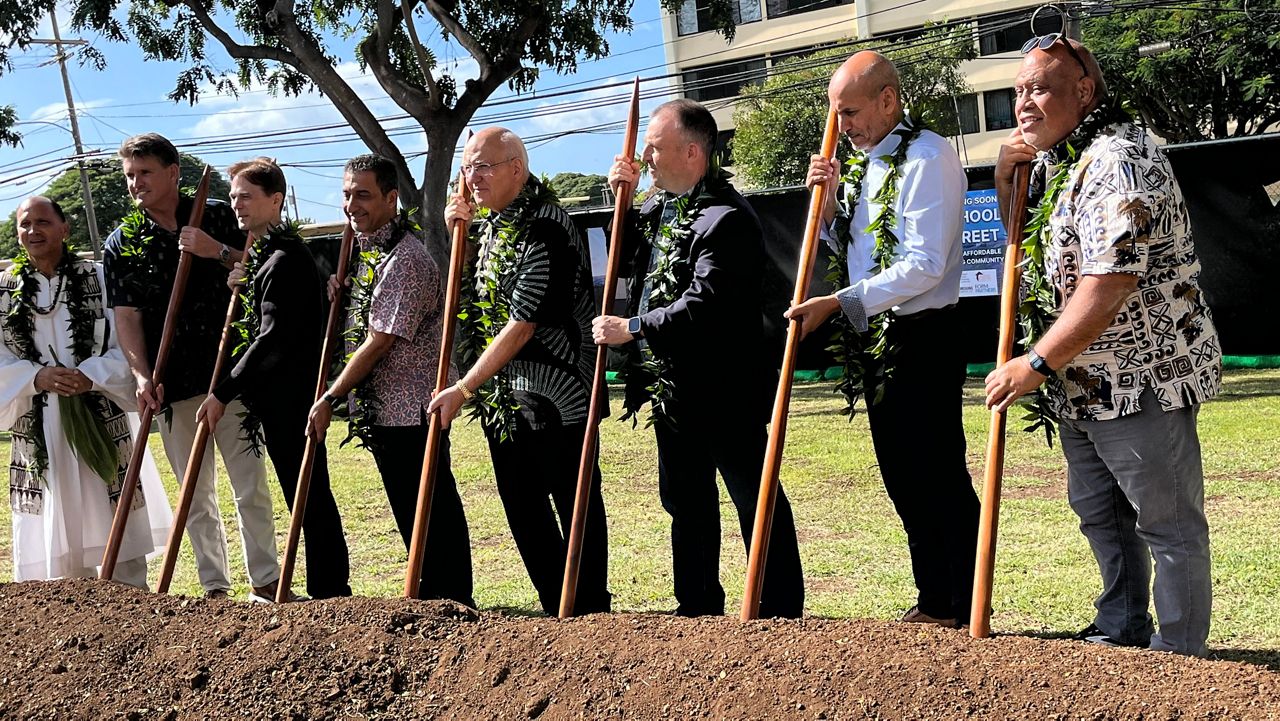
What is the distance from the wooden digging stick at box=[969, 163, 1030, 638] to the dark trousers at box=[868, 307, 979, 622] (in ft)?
1.40

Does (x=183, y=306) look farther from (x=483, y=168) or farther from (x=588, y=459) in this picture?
(x=588, y=459)

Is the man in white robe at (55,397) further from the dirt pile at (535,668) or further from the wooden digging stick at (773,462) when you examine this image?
the wooden digging stick at (773,462)

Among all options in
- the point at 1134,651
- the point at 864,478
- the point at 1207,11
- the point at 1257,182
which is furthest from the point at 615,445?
the point at 1207,11

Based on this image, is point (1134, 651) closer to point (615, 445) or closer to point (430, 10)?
point (615, 445)

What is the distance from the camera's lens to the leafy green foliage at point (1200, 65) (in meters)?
29.0

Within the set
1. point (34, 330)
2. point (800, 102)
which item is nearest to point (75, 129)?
point (800, 102)

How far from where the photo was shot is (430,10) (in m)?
14.8

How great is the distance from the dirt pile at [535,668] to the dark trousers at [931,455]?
961mm

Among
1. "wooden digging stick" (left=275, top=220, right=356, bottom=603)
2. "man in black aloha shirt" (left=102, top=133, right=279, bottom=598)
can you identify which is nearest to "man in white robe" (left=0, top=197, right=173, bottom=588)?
"man in black aloha shirt" (left=102, top=133, right=279, bottom=598)

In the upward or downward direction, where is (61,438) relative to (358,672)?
upward

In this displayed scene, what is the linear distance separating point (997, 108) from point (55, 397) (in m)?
45.8

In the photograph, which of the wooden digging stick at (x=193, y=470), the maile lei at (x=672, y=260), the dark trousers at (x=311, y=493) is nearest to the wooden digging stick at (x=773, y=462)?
the maile lei at (x=672, y=260)

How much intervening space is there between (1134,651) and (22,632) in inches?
140

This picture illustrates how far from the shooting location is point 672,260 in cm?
436
